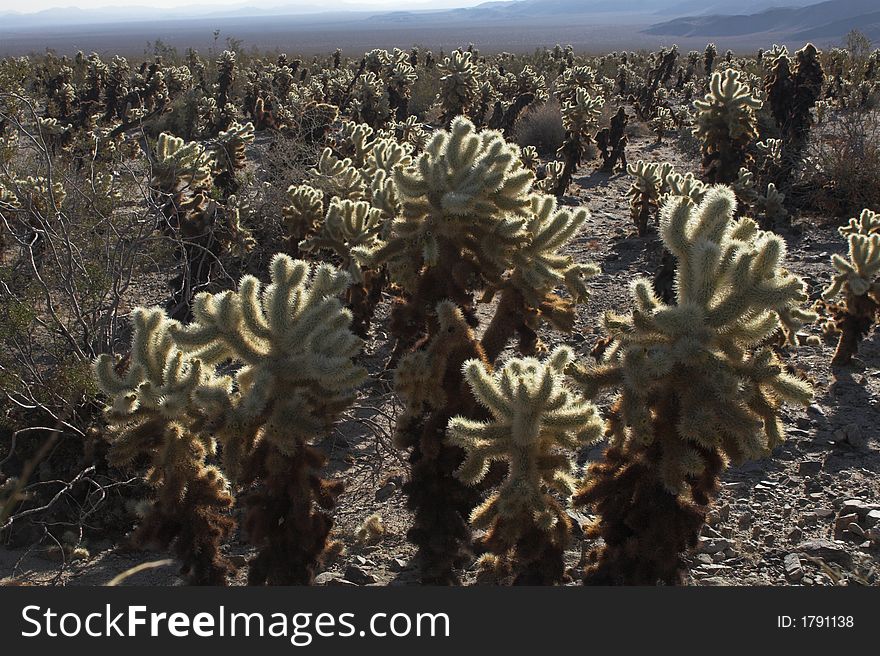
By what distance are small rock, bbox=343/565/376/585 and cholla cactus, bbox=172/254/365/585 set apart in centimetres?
68

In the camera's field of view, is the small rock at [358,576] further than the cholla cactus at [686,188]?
No

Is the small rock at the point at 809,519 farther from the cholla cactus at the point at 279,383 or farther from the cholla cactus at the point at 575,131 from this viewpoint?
the cholla cactus at the point at 575,131

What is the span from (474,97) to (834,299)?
12815mm

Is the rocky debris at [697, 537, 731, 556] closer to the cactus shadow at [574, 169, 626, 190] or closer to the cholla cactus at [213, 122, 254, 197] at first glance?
the cholla cactus at [213, 122, 254, 197]

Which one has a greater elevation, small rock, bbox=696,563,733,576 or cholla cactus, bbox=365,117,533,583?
cholla cactus, bbox=365,117,533,583

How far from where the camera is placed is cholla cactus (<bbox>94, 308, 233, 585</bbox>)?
12.7 ft

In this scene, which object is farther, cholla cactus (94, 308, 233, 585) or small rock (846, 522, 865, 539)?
small rock (846, 522, 865, 539)

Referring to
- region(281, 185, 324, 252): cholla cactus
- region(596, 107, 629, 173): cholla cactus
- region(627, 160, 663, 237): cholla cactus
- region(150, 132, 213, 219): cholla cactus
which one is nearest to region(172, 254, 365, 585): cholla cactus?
region(150, 132, 213, 219): cholla cactus

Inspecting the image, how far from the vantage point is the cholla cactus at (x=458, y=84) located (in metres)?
17.3

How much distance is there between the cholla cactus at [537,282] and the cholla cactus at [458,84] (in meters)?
13.1

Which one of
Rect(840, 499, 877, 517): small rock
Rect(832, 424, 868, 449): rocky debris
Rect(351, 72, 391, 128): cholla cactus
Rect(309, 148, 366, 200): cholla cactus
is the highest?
Rect(351, 72, 391, 128): cholla cactus

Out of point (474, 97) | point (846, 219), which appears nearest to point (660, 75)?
point (474, 97)

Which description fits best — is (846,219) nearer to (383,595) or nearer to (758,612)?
(758,612)

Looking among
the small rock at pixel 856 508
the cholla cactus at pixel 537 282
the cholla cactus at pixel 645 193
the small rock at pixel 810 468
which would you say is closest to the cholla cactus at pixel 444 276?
the cholla cactus at pixel 537 282
